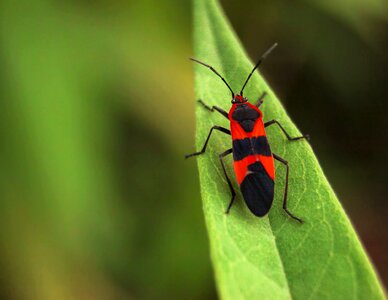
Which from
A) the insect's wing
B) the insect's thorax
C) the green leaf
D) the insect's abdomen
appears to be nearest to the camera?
the green leaf

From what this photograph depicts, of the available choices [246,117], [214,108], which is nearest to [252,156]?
[246,117]

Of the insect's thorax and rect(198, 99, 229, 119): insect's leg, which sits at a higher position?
the insect's thorax

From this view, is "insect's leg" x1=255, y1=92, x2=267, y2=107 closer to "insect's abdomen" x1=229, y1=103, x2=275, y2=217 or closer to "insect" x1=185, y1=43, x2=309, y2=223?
"insect" x1=185, y1=43, x2=309, y2=223

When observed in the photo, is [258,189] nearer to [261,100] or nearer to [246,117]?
[261,100]

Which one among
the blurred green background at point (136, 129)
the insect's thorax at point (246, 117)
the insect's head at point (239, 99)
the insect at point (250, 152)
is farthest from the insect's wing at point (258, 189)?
the blurred green background at point (136, 129)

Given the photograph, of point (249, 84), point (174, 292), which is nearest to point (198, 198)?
point (174, 292)

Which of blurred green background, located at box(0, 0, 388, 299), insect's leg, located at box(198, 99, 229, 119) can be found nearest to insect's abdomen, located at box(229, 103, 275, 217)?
insect's leg, located at box(198, 99, 229, 119)

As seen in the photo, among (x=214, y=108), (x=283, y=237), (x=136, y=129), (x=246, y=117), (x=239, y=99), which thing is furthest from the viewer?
(x=136, y=129)
